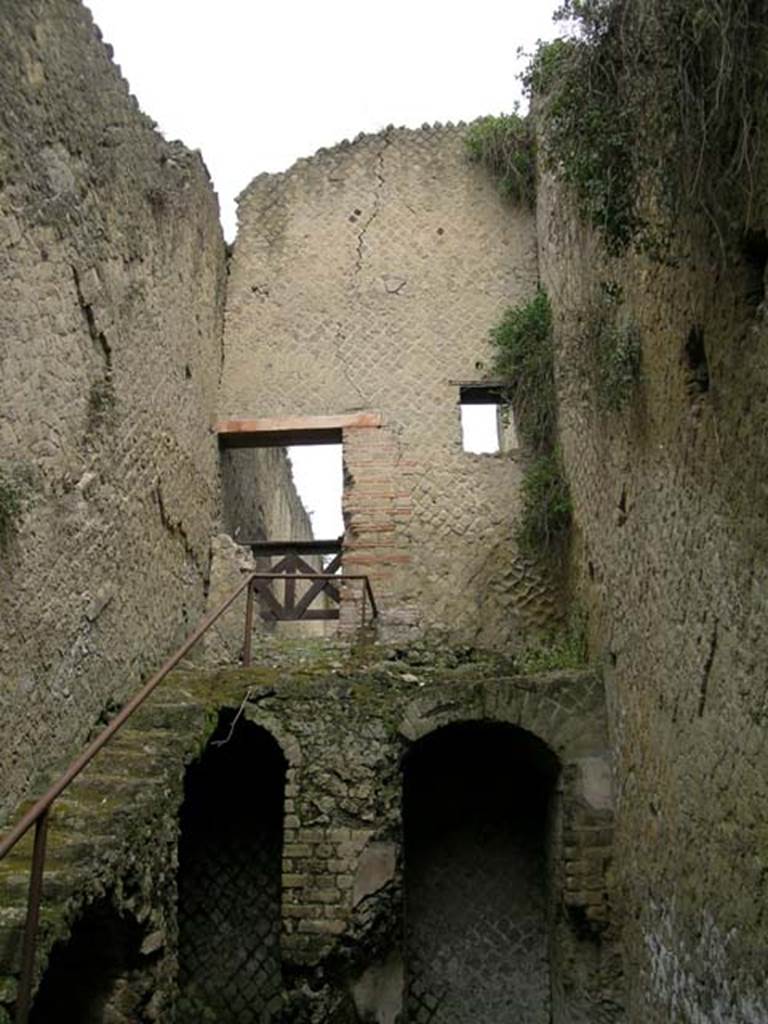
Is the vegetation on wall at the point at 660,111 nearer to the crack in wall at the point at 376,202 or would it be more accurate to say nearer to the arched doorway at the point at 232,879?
the arched doorway at the point at 232,879

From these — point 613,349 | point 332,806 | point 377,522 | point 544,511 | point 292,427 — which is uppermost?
point 613,349

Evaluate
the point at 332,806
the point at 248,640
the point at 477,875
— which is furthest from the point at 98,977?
the point at 477,875

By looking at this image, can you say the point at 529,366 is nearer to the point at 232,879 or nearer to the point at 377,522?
the point at 377,522

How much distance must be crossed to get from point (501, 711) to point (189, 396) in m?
4.15

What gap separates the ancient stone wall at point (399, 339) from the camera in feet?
29.0

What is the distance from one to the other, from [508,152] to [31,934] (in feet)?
28.9

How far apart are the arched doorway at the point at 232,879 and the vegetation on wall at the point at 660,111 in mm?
4043

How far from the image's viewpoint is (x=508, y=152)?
10055mm

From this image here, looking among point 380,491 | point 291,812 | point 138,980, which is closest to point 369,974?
point 291,812

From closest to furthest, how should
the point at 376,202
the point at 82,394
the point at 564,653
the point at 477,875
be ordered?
the point at 82,394 < the point at 477,875 < the point at 564,653 < the point at 376,202

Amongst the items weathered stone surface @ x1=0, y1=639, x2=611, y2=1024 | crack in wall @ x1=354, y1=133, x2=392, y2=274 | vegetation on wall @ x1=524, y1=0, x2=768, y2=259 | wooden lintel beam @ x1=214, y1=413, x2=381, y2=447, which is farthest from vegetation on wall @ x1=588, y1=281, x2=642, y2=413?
crack in wall @ x1=354, y1=133, x2=392, y2=274

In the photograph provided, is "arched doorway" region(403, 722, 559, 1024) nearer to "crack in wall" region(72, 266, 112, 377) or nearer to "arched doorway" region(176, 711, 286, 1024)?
"arched doorway" region(176, 711, 286, 1024)

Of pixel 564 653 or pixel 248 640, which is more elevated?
pixel 248 640

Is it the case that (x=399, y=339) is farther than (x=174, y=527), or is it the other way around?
(x=399, y=339)
